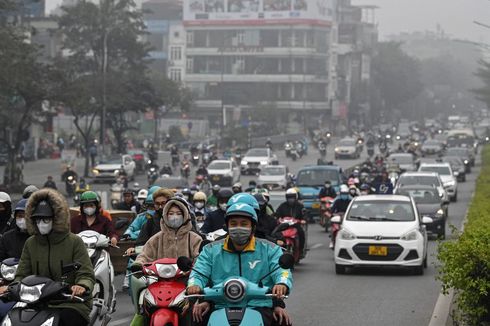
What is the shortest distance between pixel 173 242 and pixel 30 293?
291cm

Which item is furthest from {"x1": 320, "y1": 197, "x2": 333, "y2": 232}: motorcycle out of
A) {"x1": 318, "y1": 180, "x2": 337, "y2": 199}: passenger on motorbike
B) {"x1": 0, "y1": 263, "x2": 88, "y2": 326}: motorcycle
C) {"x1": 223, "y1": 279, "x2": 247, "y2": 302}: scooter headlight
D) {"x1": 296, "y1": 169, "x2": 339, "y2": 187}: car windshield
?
{"x1": 223, "y1": 279, "x2": 247, "y2": 302}: scooter headlight

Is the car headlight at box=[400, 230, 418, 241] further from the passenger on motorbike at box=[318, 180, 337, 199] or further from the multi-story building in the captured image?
the multi-story building

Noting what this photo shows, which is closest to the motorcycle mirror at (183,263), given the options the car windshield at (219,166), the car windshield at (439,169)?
the car windshield at (439,169)

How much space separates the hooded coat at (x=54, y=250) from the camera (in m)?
10.3

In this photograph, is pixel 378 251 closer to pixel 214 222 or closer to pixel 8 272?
pixel 214 222

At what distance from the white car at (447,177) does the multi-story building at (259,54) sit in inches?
4044

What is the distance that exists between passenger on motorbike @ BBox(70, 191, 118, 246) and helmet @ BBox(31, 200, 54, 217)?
497cm

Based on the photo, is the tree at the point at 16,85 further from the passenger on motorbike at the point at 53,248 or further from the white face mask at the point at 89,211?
the passenger on motorbike at the point at 53,248

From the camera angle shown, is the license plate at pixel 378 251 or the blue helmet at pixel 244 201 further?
the license plate at pixel 378 251

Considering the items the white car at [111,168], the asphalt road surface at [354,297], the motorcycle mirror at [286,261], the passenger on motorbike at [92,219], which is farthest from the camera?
the white car at [111,168]

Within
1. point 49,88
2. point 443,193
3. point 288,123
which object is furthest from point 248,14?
point 443,193

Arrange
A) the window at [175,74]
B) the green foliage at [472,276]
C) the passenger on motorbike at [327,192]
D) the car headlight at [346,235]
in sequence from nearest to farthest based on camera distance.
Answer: the green foliage at [472,276], the car headlight at [346,235], the passenger on motorbike at [327,192], the window at [175,74]

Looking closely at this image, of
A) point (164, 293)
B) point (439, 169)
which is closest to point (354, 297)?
point (164, 293)

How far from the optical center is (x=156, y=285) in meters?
11.1
